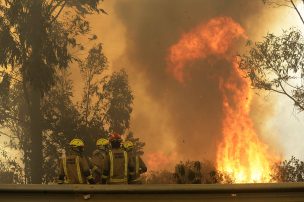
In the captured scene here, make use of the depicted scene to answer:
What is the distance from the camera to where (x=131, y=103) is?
75.1 feet

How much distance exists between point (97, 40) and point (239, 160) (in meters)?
8.75

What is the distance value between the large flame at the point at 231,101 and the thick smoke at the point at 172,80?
0.29m

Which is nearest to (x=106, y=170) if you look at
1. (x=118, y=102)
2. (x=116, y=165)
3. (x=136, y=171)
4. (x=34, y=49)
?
(x=116, y=165)

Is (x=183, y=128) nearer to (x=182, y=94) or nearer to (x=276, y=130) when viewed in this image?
(x=182, y=94)

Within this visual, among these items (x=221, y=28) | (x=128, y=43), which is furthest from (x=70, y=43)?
(x=221, y=28)

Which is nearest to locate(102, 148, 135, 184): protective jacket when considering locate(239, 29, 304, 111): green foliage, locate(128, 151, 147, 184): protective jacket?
locate(128, 151, 147, 184): protective jacket

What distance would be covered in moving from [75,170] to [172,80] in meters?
14.5

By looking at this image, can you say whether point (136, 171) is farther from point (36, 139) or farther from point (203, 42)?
point (203, 42)

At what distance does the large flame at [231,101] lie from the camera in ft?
73.0

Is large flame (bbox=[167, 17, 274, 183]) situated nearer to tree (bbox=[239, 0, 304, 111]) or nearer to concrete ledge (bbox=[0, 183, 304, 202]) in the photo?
tree (bbox=[239, 0, 304, 111])

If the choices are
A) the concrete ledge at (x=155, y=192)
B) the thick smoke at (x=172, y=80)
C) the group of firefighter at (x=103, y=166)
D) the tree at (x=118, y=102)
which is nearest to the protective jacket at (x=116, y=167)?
the group of firefighter at (x=103, y=166)

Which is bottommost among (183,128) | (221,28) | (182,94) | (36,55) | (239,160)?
(239,160)

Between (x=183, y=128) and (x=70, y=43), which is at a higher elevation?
(x=70, y=43)

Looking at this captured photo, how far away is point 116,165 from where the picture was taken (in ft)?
31.4
